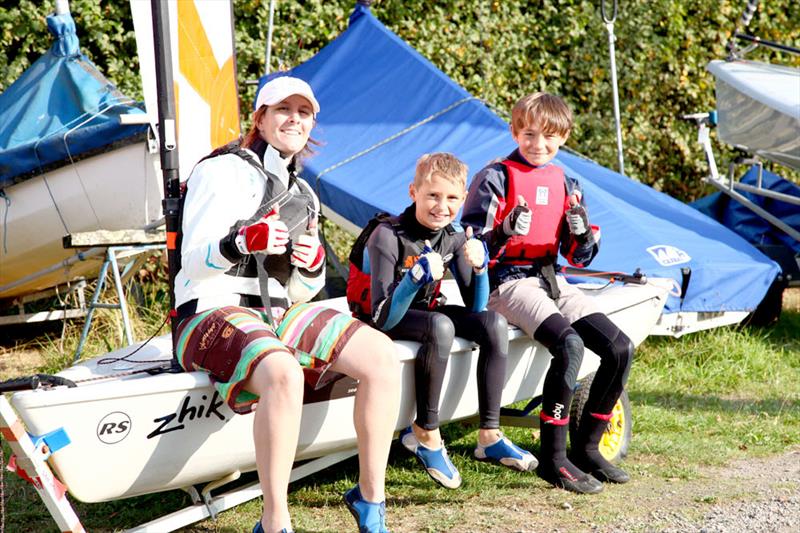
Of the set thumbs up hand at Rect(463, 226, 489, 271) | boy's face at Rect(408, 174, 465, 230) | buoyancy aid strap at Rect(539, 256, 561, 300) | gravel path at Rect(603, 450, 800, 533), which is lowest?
gravel path at Rect(603, 450, 800, 533)

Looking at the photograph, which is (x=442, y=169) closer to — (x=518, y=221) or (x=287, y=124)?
(x=518, y=221)

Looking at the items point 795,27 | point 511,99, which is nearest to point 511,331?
point 511,99

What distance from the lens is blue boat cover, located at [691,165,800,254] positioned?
6.89 m

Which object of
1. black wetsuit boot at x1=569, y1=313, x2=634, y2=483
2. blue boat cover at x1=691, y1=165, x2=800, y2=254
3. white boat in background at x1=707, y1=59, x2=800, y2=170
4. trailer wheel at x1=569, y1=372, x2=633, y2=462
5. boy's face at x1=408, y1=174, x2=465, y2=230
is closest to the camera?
boy's face at x1=408, y1=174, x2=465, y2=230

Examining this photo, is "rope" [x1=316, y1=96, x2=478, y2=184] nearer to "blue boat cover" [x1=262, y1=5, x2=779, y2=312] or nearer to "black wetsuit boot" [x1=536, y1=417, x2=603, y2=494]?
"blue boat cover" [x1=262, y1=5, x2=779, y2=312]

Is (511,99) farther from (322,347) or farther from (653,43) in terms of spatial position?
(322,347)

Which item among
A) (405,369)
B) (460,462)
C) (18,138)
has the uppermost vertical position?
(18,138)

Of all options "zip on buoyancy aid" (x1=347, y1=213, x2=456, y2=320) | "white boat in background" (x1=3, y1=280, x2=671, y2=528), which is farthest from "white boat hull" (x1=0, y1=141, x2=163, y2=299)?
"zip on buoyancy aid" (x1=347, y1=213, x2=456, y2=320)

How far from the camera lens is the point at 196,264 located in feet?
10.0

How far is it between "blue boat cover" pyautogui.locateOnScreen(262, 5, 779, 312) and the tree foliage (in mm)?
920

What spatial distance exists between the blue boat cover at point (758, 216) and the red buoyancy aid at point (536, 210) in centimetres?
322

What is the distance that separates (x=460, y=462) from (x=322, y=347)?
1232mm

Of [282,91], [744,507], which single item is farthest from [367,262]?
[744,507]

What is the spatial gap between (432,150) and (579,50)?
3162 millimetres
